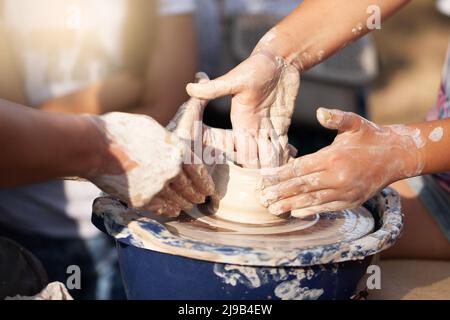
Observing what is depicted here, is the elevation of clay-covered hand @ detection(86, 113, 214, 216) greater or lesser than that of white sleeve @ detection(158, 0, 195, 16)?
lesser

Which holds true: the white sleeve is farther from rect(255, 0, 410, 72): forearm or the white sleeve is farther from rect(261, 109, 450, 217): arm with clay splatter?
rect(261, 109, 450, 217): arm with clay splatter

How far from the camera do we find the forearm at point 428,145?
1.67 meters

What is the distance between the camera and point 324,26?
6.47 ft

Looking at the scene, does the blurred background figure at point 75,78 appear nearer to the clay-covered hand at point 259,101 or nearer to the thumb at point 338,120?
the clay-covered hand at point 259,101

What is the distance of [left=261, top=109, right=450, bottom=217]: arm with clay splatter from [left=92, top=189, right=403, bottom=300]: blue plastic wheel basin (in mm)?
129

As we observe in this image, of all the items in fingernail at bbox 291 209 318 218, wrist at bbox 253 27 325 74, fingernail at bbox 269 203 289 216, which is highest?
wrist at bbox 253 27 325 74

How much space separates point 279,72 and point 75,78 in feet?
3.23

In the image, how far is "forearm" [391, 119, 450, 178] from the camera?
1674 millimetres

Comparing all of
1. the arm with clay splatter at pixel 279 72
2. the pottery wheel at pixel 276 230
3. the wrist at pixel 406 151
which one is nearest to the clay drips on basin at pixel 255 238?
the pottery wheel at pixel 276 230

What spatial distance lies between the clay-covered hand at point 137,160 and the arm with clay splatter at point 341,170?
0.86 ft

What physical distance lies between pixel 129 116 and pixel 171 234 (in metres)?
0.27

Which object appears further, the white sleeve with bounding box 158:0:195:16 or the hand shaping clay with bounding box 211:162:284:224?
the white sleeve with bounding box 158:0:195:16

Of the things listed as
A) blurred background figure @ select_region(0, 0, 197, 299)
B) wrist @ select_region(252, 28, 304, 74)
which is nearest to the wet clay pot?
wrist @ select_region(252, 28, 304, 74)

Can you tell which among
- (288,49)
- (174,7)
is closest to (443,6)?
(174,7)
